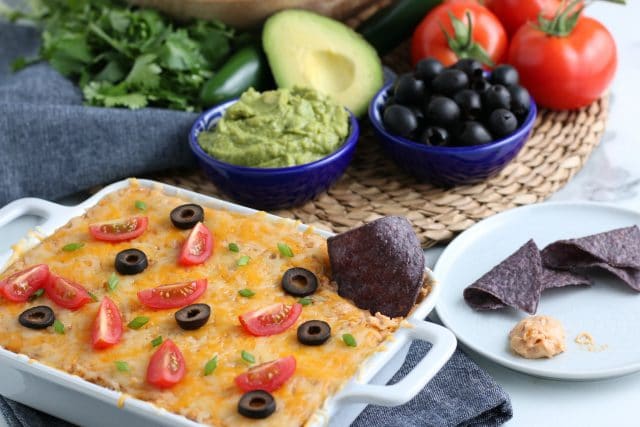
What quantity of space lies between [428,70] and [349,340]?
1.78m

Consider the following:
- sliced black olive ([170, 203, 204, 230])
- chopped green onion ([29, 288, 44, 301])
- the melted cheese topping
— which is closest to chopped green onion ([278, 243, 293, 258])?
the melted cheese topping

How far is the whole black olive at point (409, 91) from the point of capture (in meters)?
3.93

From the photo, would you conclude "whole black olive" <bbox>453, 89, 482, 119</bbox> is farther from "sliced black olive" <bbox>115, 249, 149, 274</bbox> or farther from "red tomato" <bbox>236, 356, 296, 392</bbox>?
"red tomato" <bbox>236, 356, 296, 392</bbox>

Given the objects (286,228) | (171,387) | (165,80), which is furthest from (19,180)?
(171,387)

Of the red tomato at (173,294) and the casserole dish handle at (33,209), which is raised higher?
the red tomato at (173,294)

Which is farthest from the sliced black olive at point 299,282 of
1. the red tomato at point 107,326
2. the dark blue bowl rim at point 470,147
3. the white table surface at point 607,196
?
the dark blue bowl rim at point 470,147

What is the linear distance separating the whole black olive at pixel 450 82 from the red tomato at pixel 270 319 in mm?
1533

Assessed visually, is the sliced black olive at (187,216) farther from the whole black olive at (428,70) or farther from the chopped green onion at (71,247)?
the whole black olive at (428,70)

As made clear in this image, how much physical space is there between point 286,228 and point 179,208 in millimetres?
391

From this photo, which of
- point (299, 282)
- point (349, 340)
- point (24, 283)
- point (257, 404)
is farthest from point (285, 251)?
point (24, 283)

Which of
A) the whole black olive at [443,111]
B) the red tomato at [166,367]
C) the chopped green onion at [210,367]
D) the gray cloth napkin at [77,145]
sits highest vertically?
the whole black olive at [443,111]

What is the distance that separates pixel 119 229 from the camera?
311 centimetres

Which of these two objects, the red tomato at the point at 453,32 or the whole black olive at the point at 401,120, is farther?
the red tomato at the point at 453,32

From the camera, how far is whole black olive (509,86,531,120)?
155 inches
